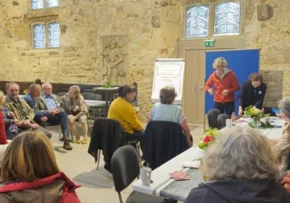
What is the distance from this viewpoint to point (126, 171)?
230 centimetres

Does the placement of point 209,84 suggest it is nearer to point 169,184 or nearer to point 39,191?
point 169,184

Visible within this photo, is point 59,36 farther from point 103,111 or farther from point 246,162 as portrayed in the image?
point 246,162

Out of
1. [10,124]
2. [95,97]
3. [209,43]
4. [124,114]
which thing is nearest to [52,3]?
[95,97]

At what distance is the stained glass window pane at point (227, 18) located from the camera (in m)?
6.85

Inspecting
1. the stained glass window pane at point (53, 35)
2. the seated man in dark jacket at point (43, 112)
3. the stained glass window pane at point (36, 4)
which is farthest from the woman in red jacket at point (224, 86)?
the stained glass window pane at point (36, 4)

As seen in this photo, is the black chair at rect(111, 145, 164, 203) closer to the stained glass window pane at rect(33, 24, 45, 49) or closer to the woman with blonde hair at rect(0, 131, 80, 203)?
the woman with blonde hair at rect(0, 131, 80, 203)

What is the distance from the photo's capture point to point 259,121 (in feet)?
12.6

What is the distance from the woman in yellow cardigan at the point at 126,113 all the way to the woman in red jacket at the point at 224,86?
1.89m

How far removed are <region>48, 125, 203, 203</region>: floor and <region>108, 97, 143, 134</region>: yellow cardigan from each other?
2.40ft

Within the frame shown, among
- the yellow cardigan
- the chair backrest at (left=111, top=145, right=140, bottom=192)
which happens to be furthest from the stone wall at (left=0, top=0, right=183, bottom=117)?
the chair backrest at (left=111, top=145, right=140, bottom=192)

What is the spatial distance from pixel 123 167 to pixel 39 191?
2.92 feet

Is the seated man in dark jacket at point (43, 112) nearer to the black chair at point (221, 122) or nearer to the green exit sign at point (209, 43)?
the black chair at point (221, 122)

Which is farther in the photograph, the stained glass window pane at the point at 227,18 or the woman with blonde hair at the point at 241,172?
the stained glass window pane at the point at 227,18

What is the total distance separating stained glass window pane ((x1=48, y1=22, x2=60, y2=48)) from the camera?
9.75m
